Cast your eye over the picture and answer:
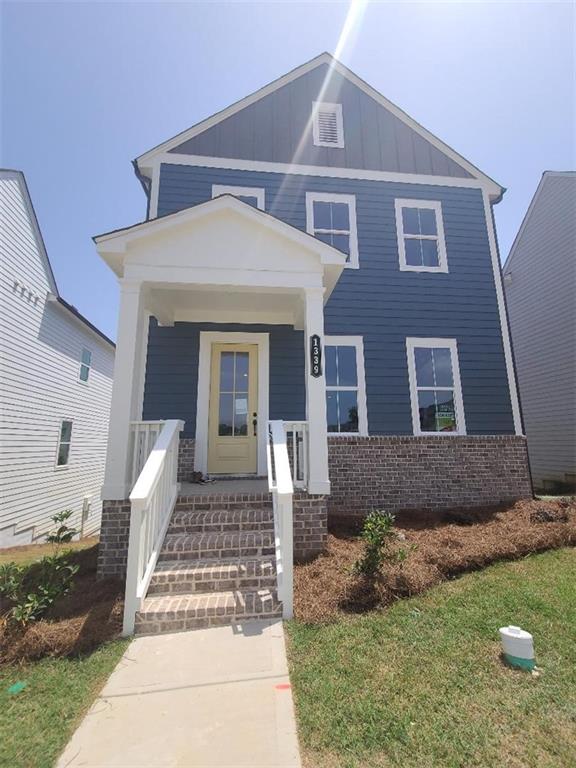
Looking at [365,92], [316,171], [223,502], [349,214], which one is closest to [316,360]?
[223,502]

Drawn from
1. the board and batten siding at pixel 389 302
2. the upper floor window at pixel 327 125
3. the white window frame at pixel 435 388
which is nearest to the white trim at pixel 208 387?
the board and batten siding at pixel 389 302

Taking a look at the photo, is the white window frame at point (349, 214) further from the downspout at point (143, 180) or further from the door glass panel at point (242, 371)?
the downspout at point (143, 180)

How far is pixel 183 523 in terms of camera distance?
4.62 meters

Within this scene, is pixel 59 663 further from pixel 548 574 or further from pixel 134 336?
pixel 548 574

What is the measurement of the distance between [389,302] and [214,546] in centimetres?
588

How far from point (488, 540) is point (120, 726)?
4.68m

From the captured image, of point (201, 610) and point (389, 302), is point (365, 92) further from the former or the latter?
point (201, 610)

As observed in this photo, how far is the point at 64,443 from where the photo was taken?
10.8m

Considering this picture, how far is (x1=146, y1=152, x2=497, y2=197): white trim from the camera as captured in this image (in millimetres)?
7825

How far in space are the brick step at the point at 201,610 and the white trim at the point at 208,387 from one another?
3.14m

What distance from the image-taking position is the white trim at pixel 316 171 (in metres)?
7.82

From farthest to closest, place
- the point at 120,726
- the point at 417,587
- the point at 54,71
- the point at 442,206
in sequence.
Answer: the point at 442,206 < the point at 54,71 < the point at 417,587 < the point at 120,726

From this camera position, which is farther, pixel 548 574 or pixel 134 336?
pixel 134 336

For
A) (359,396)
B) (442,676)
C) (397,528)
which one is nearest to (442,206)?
(359,396)
